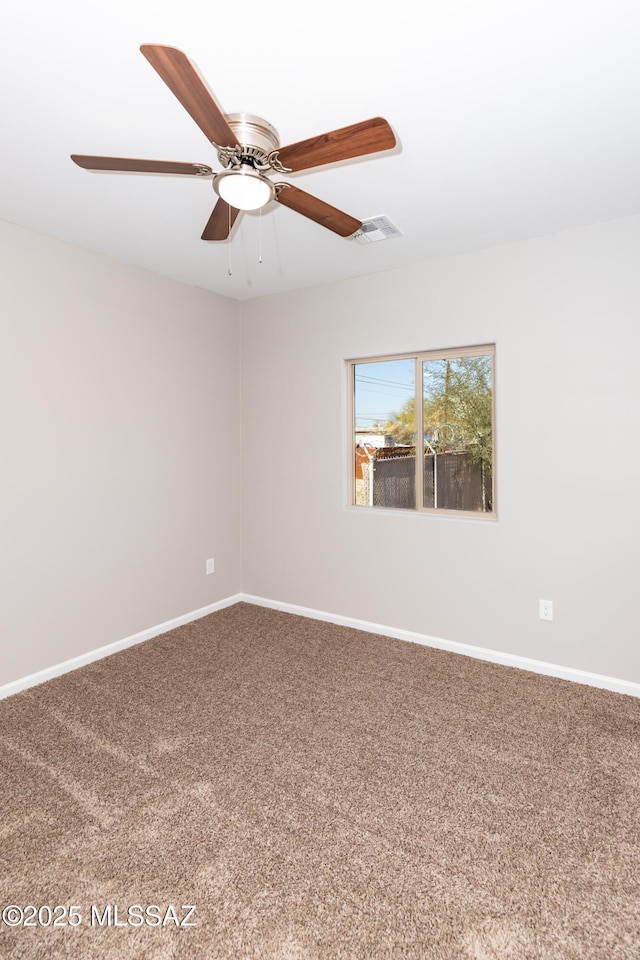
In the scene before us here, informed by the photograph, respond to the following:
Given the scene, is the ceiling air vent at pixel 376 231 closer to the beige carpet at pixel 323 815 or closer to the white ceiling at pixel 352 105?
the white ceiling at pixel 352 105

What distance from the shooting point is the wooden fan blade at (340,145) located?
1440 mm

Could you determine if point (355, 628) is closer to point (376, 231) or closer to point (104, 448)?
point (104, 448)

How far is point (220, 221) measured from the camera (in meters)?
2.06

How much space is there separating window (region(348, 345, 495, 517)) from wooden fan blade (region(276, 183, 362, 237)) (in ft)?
4.63

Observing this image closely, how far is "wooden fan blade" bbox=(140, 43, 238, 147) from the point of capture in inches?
46.3

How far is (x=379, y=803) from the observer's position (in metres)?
1.93

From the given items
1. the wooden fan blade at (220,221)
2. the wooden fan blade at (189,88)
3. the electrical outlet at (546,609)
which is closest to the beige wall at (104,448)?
the wooden fan blade at (220,221)

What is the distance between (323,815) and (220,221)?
7.62 feet

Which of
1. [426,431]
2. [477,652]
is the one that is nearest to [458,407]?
[426,431]

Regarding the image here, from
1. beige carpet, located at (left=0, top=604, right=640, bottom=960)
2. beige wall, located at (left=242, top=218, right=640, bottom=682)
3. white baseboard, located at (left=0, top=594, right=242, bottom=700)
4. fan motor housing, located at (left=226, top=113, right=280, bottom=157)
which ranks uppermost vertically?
Answer: fan motor housing, located at (left=226, top=113, right=280, bottom=157)

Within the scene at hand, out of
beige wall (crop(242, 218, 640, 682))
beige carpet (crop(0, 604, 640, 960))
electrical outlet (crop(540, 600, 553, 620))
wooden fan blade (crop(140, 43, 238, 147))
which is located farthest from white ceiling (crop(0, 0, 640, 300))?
beige carpet (crop(0, 604, 640, 960))

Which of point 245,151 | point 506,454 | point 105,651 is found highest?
point 245,151

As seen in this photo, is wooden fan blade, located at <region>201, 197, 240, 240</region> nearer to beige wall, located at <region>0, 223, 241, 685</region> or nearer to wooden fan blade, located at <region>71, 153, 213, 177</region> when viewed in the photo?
wooden fan blade, located at <region>71, 153, 213, 177</region>

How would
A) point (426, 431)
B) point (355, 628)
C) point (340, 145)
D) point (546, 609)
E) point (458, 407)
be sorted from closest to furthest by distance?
1. point (340, 145)
2. point (546, 609)
3. point (458, 407)
4. point (426, 431)
5. point (355, 628)
